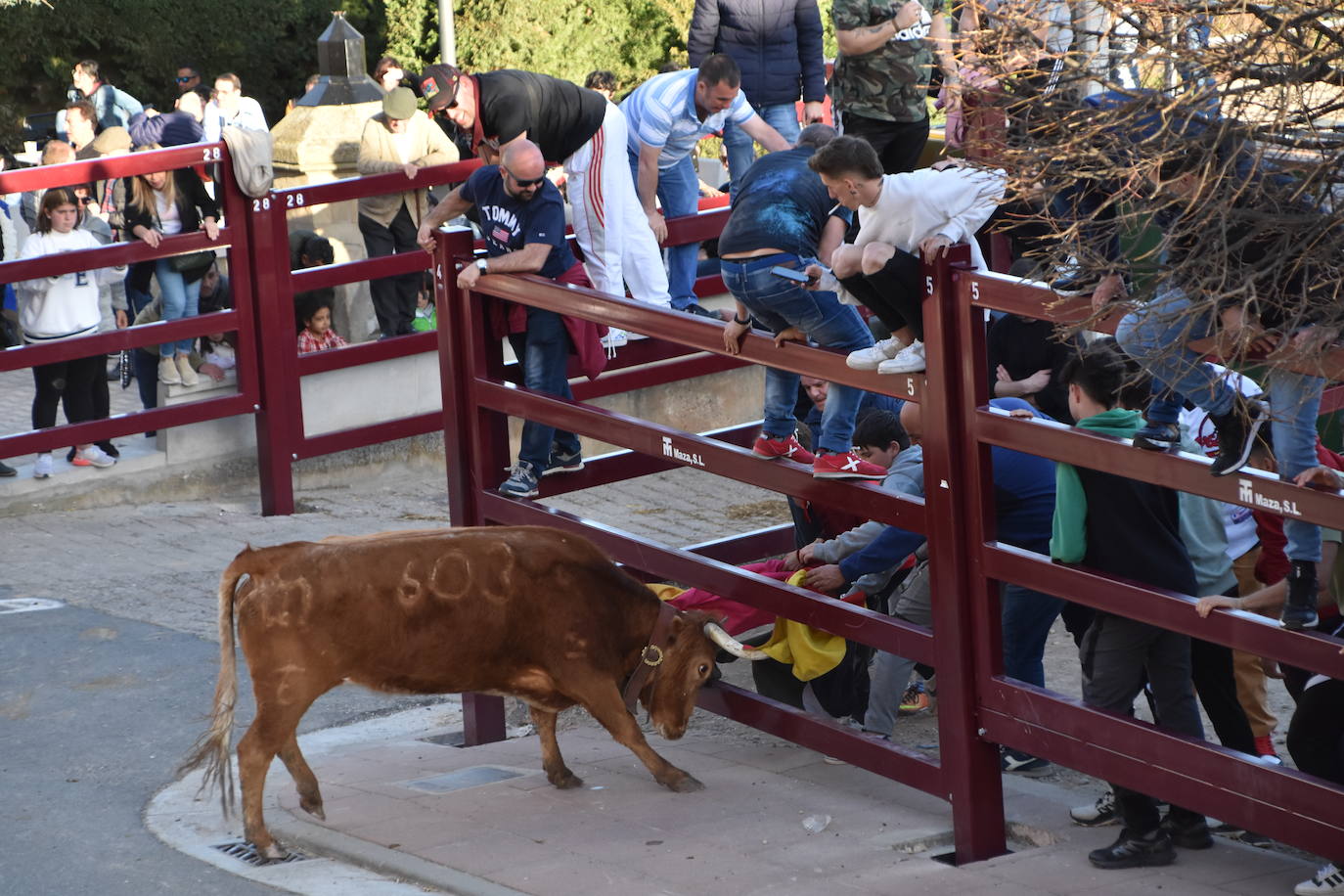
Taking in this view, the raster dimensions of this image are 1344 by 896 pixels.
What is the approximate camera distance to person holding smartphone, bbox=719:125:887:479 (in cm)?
721

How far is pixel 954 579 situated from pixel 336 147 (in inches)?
346

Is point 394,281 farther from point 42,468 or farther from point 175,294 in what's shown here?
point 42,468

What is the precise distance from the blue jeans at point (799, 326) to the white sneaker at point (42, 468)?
210 inches

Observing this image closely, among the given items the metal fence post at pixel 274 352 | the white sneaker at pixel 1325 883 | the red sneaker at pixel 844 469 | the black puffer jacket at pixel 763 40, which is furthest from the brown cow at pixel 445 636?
the black puffer jacket at pixel 763 40

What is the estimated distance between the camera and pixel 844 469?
6.34 meters

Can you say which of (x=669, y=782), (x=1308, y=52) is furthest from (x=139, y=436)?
(x=1308, y=52)

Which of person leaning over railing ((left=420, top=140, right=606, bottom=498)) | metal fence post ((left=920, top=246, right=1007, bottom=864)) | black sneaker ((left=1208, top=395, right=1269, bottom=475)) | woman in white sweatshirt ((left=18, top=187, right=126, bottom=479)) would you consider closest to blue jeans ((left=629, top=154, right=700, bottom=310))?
person leaning over railing ((left=420, top=140, right=606, bottom=498))

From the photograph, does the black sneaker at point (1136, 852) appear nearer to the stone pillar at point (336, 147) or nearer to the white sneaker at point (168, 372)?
the white sneaker at point (168, 372)

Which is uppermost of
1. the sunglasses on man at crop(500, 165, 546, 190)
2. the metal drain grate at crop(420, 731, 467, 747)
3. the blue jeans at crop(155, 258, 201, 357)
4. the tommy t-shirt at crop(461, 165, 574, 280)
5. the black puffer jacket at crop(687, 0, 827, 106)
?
the black puffer jacket at crop(687, 0, 827, 106)

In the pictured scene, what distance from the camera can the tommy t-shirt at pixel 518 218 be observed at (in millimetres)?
7750

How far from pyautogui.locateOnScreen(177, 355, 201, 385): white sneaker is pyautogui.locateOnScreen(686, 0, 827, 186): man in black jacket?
3601mm

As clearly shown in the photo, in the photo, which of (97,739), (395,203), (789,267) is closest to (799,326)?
(789,267)

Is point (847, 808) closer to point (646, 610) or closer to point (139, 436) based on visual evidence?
point (646, 610)

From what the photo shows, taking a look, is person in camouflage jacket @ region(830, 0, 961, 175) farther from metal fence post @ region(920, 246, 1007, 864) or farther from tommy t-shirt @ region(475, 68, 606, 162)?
metal fence post @ region(920, 246, 1007, 864)
